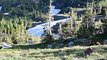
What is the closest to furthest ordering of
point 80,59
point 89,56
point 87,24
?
point 80,59 < point 89,56 < point 87,24

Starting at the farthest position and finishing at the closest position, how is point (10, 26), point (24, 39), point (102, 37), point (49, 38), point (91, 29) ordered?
point (10, 26) < point (24, 39) < point (91, 29) < point (49, 38) < point (102, 37)

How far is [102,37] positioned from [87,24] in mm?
62202

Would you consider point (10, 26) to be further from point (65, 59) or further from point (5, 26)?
point (65, 59)

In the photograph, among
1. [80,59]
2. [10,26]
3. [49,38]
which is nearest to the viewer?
[80,59]

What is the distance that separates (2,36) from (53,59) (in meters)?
132

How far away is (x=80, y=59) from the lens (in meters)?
28.1

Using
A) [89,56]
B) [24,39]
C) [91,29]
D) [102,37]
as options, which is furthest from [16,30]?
[89,56]

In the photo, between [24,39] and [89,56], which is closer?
[89,56]

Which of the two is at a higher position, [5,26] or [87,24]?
[87,24]

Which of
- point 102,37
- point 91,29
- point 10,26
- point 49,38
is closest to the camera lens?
point 102,37

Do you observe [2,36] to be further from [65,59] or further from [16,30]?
[65,59]

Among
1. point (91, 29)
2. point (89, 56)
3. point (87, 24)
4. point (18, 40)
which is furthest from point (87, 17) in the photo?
point (89, 56)

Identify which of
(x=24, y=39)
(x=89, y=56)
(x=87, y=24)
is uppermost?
(x=89, y=56)

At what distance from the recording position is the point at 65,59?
2877 cm
